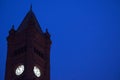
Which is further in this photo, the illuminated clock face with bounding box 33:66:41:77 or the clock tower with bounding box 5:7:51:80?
the illuminated clock face with bounding box 33:66:41:77

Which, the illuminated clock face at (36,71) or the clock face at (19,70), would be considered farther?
the illuminated clock face at (36,71)

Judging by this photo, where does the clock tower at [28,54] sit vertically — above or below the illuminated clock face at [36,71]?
above

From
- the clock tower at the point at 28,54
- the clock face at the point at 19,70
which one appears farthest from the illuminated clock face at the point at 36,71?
the clock face at the point at 19,70

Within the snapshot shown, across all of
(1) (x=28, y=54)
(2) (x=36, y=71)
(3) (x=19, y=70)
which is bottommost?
(2) (x=36, y=71)

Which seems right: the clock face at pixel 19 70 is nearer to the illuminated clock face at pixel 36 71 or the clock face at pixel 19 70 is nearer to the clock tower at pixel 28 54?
the clock tower at pixel 28 54

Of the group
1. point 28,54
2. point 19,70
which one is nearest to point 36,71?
point 19,70

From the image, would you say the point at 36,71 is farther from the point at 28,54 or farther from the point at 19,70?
the point at 28,54

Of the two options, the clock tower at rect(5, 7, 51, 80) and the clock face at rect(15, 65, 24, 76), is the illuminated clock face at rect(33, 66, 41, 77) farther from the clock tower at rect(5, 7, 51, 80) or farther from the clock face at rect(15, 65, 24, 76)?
the clock face at rect(15, 65, 24, 76)

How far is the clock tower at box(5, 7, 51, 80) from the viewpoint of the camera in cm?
6359

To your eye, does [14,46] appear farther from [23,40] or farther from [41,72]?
[41,72]

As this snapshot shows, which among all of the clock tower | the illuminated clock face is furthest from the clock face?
the illuminated clock face

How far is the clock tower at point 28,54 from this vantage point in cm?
6359

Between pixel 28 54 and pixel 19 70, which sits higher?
pixel 28 54

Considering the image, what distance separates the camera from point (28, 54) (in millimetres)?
64625
